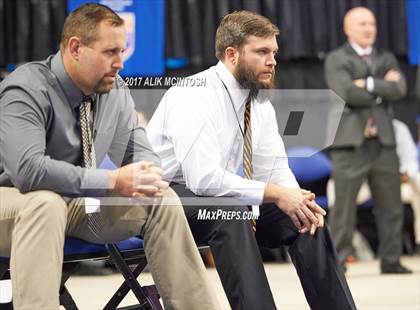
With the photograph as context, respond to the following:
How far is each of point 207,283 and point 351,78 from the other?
13.1 feet

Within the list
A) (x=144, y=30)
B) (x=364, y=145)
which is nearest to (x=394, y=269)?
(x=364, y=145)

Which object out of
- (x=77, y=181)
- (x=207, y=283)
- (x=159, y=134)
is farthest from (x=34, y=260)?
(x=159, y=134)

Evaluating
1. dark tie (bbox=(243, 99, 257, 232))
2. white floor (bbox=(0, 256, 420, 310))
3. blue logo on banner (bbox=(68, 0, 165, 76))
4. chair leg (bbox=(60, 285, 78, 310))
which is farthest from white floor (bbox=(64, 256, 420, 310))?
blue logo on banner (bbox=(68, 0, 165, 76))

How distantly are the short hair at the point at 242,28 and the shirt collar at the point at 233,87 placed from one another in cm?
9

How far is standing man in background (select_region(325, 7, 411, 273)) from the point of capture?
6.72 metres

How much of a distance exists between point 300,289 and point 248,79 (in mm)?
2360

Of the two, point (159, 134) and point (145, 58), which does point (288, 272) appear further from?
point (159, 134)

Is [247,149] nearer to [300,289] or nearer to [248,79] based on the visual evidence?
[248,79]

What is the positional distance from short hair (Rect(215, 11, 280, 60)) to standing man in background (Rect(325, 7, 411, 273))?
3.06 meters

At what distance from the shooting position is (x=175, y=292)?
308 cm

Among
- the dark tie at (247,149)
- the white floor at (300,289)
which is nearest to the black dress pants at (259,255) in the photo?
the dark tie at (247,149)

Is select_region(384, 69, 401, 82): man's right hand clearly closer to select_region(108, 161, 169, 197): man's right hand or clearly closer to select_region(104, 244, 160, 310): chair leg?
select_region(104, 244, 160, 310): chair leg


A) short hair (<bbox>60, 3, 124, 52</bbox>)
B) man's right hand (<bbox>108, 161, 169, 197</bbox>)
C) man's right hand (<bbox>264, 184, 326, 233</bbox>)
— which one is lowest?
man's right hand (<bbox>264, 184, 326, 233</bbox>)

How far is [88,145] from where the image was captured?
10.7ft
